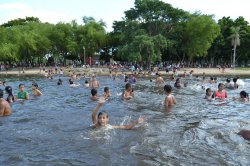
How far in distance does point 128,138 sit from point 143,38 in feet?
146

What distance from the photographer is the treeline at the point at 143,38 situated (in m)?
55.9

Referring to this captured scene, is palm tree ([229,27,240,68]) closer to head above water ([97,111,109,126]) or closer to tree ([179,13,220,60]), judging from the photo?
tree ([179,13,220,60])

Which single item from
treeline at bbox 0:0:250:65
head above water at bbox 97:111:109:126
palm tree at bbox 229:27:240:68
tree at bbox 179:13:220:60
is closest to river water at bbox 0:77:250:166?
head above water at bbox 97:111:109:126

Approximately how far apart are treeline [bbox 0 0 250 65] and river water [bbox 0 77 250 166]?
40.3 m

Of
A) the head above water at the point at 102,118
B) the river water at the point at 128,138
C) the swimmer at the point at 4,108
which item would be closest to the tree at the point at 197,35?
the river water at the point at 128,138

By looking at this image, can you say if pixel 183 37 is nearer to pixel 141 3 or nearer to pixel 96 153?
pixel 141 3

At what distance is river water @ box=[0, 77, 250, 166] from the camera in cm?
761

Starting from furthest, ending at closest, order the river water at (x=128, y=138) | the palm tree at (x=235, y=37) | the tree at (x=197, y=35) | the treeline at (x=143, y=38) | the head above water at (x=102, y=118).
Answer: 1. the palm tree at (x=235, y=37)
2. the tree at (x=197, y=35)
3. the treeline at (x=143, y=38)
4. the head above water at (x=102, y=118)
5. the river water at (x=128, y=138)

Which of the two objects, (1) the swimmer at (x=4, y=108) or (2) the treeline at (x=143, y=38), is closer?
(1) the swimmer at (x=4, y=108)

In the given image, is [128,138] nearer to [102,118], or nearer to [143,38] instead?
[102,118]

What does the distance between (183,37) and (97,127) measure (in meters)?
56.9

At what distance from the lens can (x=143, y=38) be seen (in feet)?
A: 173

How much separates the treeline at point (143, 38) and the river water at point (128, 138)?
40251mm

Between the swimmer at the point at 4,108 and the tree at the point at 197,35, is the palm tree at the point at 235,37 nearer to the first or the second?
the tree at the point at 197,35
